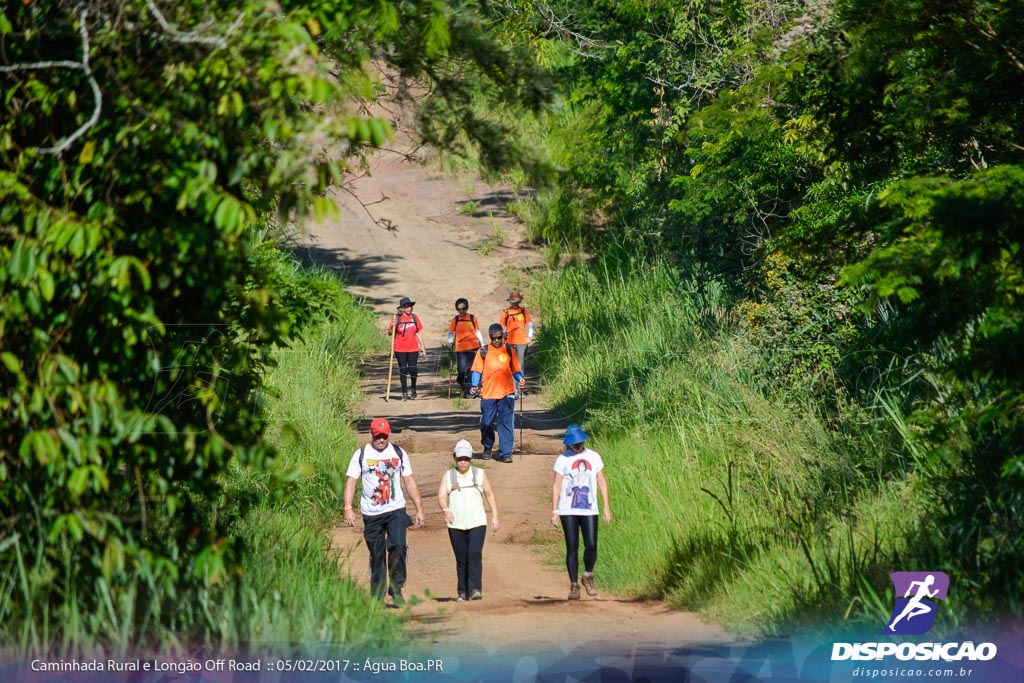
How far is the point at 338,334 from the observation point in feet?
72.2

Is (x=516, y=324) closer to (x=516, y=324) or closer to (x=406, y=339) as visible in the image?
(x=516, y=324)

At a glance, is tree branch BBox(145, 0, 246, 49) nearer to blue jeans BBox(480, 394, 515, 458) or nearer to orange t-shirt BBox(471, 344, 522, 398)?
orange t-shirt BBox(471, 344, 522, 398)

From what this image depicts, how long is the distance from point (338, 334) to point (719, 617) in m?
14.4

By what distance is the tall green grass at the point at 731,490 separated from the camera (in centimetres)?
829

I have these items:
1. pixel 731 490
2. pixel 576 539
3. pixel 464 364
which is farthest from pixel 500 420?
pixel 731 490

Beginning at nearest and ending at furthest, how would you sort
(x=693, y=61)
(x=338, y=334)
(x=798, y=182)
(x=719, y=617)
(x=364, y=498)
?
(x=719, y=617), (x=364, y=498), (x=798, y=182), (x=693, y=61), (x=338, y=334)

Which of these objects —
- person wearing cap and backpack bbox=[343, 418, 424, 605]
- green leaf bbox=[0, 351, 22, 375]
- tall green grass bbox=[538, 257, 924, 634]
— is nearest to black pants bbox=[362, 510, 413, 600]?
person wearing cap and backpack bbox=[343, 418, 424, 605]

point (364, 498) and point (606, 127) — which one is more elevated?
point (606, 127)

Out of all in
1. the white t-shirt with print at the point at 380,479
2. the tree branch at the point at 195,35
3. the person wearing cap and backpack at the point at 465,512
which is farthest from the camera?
the person wearing cap and backpack at the point at 465,512

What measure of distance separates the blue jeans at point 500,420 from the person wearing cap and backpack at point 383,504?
17.1 feet

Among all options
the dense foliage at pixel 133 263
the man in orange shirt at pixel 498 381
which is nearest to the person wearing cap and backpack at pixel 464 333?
the man in orange shirt at pixel 498 381

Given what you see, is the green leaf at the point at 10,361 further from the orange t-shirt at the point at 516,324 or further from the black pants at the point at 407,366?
the black pants at the point at 407,366

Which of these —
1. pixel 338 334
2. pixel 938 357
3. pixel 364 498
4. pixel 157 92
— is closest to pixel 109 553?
pixel 157 92

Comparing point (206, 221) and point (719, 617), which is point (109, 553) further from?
point (719, 617)
